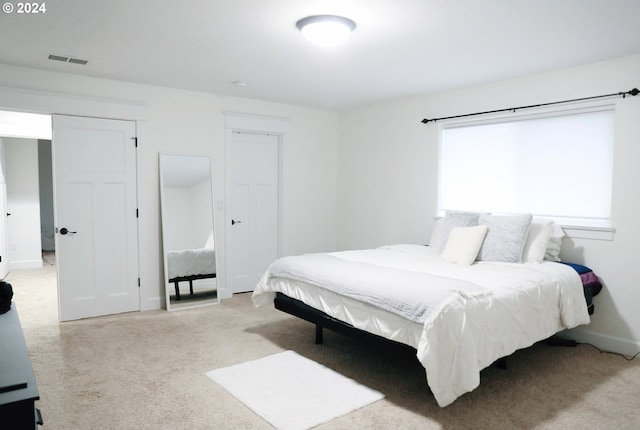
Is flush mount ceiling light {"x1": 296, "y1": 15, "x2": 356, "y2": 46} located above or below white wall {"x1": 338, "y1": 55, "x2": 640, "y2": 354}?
above

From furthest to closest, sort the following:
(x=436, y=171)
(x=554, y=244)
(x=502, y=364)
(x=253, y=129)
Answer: (x=253, y=129) < (x=436, y=171) < (x=554, y=244) < (x=502, y=364)

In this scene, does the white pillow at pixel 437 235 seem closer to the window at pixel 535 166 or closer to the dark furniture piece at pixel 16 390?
the window at pixel 535 166

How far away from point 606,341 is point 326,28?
3335 millimetres

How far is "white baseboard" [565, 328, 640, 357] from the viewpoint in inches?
137

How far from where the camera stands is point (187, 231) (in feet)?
16.0

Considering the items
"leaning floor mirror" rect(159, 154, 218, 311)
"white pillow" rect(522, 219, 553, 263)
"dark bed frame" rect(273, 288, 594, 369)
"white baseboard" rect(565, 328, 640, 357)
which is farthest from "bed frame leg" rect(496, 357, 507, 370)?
"leaning floor mirror" rect(159, 154, 218, 311)

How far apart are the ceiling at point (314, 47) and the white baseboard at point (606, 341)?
2276 mm

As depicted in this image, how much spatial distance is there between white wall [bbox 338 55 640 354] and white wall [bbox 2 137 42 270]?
5062mm

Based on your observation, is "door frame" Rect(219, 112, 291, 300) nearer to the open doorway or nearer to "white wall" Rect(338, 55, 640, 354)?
"white wall" Rect(338, 55, 640, 354)

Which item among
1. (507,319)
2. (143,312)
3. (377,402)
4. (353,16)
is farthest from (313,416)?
(143,312)

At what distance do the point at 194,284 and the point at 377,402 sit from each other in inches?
114

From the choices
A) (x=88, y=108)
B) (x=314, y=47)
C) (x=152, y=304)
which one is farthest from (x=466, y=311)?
(x=88, y=108)

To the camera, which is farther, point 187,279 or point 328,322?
point 187,279

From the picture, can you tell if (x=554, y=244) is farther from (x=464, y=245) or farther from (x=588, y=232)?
(x=464, y=245)
